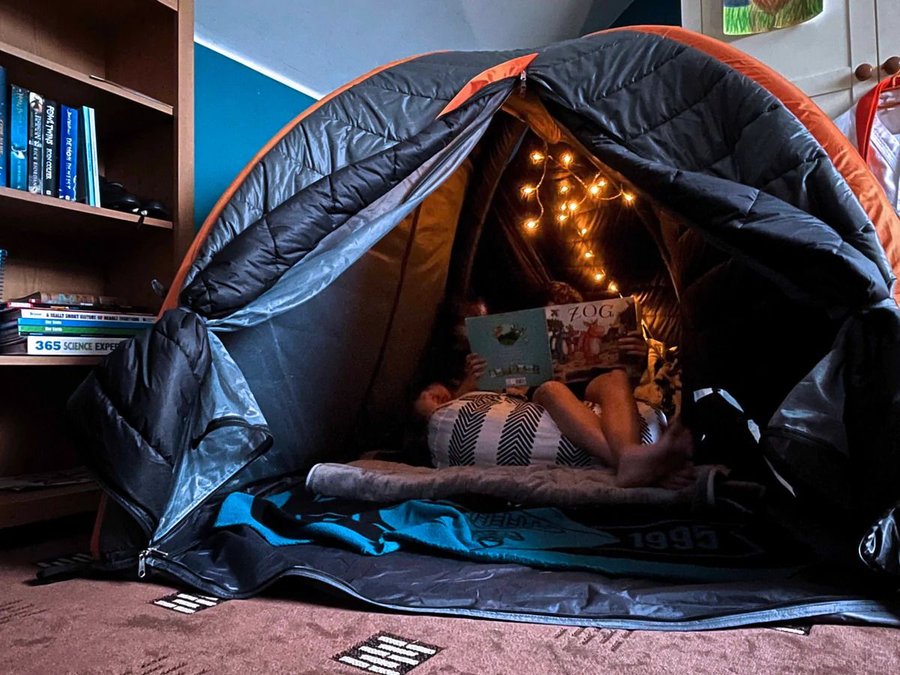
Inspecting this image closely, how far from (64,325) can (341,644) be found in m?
0.96

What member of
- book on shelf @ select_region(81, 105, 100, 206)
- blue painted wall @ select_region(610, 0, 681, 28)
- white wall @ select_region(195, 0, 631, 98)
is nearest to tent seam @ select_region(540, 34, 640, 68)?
book on shelf @ select_region(81, 105, 100, 206)

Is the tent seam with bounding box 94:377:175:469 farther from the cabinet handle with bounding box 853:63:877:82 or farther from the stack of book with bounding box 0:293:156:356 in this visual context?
the cabinet handle with bounding box 853:63:877:82

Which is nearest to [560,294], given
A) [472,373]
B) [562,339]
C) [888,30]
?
[562,339]

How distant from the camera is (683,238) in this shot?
142cm

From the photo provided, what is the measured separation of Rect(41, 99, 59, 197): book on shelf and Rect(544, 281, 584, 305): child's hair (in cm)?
113

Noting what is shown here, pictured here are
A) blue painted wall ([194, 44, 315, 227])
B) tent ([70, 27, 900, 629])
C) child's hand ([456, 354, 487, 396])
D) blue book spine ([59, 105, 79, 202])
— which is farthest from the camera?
blue painted wall ([194, 44, 315, 227])

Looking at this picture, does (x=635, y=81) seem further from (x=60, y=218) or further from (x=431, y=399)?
(x=60, y=218)

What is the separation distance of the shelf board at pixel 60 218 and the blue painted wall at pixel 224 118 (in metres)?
0.36

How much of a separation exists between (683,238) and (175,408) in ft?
3.36

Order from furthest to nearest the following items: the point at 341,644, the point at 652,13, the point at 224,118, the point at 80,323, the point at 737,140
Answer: the point at 652,13, the point at 224,118, the point at 80,323, the point at 737,140, the point at 341,644


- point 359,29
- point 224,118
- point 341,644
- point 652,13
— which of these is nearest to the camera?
point 341,644

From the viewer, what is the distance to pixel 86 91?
4.75ft

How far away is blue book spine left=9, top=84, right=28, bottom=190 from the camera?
4.39 ft

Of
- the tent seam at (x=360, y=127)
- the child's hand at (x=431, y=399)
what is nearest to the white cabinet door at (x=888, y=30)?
the tent seam at (x=360, y=127)
